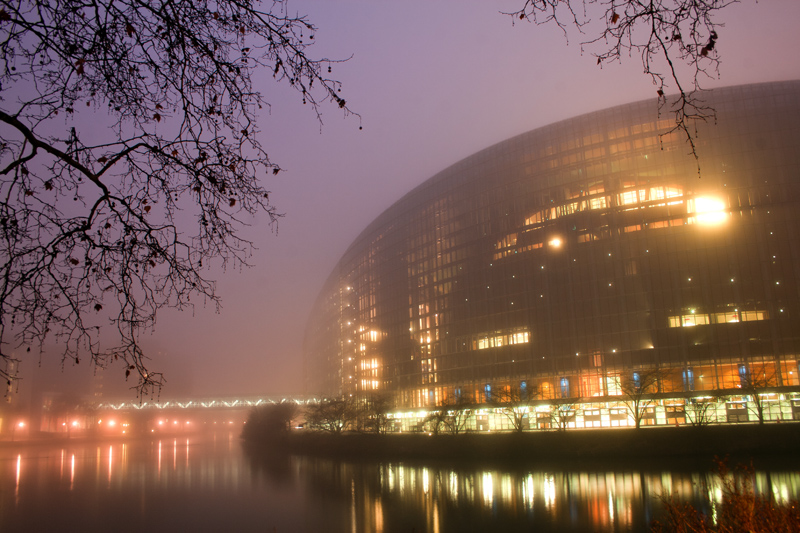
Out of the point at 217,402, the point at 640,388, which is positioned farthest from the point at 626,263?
the point at 217,402

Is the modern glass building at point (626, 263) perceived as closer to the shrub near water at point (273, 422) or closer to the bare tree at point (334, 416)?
the bare tree at point (334, 416)

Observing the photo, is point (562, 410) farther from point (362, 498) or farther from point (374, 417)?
point (362, 498)

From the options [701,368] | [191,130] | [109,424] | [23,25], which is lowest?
[109,424]

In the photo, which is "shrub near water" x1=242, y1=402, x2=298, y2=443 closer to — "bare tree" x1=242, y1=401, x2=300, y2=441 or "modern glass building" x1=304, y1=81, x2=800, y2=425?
"bare tree" x1=242, y1=401, x2=300, y2=441

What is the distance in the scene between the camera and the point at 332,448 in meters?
75.5

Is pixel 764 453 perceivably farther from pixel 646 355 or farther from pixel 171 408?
pixel 171 408

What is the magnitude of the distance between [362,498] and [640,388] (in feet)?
131

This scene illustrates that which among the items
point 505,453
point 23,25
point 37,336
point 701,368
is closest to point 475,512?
Answer: point 505,453

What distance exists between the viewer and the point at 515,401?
71500 millimetres

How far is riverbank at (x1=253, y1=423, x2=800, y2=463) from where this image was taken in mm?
51219

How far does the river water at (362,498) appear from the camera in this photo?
3131cm

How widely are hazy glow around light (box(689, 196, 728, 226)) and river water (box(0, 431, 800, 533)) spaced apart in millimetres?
40331

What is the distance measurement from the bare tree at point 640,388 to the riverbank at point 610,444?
9344 mm

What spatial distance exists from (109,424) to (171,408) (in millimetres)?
17612
